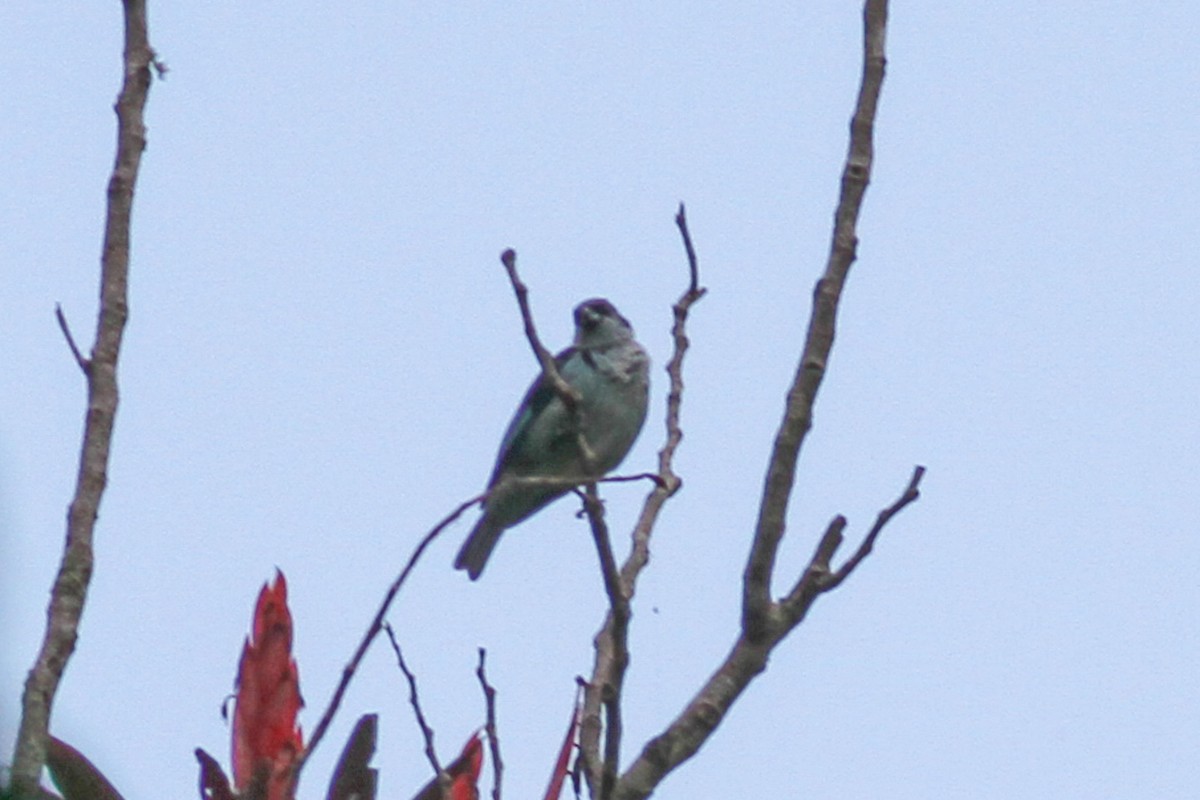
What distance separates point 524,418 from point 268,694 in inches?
149

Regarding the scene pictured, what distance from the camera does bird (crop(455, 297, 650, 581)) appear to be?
728 cm

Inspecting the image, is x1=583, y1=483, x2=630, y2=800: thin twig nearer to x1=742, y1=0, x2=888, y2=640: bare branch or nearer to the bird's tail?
x1=742, y1=0, x2=888, y2=640: bare branch

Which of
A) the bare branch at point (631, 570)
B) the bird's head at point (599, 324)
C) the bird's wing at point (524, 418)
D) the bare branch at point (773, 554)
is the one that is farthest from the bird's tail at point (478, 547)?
the bare branch at point (773, 554)

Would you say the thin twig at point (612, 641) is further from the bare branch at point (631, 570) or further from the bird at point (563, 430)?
the bird at point (563, 430)

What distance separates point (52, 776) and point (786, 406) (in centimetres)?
160

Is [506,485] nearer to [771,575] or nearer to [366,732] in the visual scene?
[771,575]

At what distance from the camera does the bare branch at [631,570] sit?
3.05 m

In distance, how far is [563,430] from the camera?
7.20 metres

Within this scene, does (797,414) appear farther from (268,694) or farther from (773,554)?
(268,694)

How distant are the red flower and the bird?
3.27m

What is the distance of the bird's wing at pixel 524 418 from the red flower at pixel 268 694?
359 centimetres

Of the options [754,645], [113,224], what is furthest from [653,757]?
[113,224]

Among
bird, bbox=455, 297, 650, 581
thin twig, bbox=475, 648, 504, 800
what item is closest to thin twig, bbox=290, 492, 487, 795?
thin twig, bbox=475, 648, 504, 800

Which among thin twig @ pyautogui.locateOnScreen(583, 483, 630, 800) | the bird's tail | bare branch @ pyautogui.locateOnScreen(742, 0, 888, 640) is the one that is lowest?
the bird's tail
